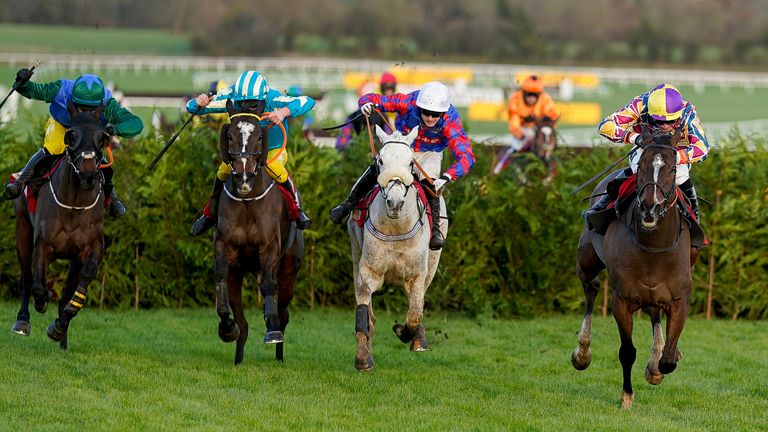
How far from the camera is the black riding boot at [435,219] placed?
10.6 meters

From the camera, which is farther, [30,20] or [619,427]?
[30,20]

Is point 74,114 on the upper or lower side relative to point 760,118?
lower

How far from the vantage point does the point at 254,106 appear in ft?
33.2

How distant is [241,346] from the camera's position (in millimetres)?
10531

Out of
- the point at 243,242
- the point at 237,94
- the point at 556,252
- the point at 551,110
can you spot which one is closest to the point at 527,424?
the point at 243,242

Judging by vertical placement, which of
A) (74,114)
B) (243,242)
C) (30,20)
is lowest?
(243,242)

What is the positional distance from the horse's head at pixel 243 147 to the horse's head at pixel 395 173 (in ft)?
3.02

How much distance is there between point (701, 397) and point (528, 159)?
20.4ft

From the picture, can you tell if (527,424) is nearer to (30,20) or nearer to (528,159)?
(528,159)

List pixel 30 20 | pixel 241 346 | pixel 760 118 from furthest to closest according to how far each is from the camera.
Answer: pixel 30 20, pixel 760 118, pixel 241 346

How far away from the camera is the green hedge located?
44.9 feet

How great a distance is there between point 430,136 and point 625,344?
272 centimetres

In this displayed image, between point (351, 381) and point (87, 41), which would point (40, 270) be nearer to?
point (351, 381)

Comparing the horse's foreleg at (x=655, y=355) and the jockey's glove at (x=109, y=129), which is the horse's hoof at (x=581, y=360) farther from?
the jockey's glove at (x=109, y=129)
